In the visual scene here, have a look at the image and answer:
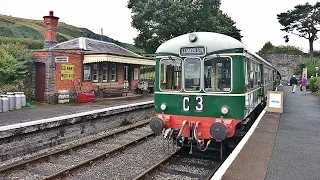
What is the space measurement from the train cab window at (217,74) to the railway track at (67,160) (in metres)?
3.32

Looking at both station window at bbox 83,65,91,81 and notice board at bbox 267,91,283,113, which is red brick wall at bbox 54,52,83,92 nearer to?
station window at bbox 83,65,91,81

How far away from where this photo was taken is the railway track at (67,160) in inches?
260

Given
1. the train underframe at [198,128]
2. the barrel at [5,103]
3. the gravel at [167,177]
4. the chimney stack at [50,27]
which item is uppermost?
the chimney stack at [50,27]

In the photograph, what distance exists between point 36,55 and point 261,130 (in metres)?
12.1

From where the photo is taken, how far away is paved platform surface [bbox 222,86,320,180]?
5.07 meters

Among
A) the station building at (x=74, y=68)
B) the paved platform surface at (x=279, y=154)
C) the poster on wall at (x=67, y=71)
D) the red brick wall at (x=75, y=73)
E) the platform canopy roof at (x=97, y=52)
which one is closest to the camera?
the paved platform surface at (x=279, y=154)

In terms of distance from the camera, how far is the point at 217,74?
695cm

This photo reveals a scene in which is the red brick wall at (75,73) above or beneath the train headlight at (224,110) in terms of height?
above

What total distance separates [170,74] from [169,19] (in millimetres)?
24782

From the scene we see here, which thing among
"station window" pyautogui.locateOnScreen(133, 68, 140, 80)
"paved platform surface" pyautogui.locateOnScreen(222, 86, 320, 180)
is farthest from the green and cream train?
"station window" pyautogui.locateOnScreen(133, 68, 140, 80)

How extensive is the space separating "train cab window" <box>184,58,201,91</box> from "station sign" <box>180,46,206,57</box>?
129 millimetres

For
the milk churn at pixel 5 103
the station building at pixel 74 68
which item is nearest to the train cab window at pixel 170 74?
the milk churn at pixel 5 103

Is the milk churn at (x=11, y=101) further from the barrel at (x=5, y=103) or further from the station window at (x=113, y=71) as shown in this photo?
the station window at (x=113, y=71)

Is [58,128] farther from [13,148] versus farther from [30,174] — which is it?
[30,174]
